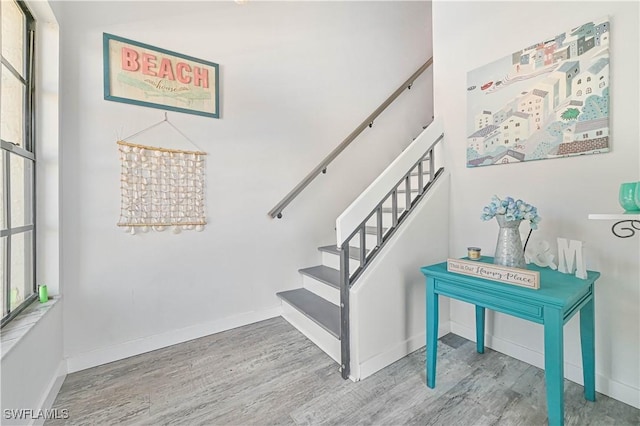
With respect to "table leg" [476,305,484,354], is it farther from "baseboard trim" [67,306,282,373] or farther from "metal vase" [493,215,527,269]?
"baseboard trim" [67,306,282,373]

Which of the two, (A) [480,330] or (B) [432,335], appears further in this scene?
(A) [480,330]

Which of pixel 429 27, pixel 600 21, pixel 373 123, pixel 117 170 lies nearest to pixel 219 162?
pixel 117 170

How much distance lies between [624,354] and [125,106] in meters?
3.26

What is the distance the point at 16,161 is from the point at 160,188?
2.30 ft

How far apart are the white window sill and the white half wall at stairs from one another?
1.51 metres

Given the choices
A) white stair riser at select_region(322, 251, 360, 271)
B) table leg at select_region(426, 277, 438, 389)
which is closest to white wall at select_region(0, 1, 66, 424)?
white stair riser at select_region(322, 251, 360, 271)

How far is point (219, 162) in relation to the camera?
215cm

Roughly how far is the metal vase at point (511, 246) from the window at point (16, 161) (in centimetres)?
238

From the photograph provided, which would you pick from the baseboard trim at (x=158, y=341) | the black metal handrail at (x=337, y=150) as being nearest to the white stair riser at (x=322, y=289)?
the baseboard trim at (x=158, y=341)

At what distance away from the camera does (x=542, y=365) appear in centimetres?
162

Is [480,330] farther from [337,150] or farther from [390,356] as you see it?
[337,150]

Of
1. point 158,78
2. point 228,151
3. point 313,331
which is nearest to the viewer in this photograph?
point 158,78

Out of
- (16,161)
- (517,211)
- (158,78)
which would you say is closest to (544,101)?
(517,211)

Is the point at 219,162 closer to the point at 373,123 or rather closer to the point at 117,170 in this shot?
the point at 117,170
